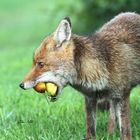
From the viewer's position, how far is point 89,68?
6.87m

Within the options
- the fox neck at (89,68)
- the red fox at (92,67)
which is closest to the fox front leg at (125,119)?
the red fox at (92,67)

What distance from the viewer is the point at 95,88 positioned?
22.5ft

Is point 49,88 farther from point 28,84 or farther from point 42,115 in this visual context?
point 42,115

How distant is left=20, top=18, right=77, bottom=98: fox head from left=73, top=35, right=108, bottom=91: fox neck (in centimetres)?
9

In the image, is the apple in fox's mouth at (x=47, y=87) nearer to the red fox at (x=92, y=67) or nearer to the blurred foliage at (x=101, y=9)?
the red fox at (x=92, y=67)

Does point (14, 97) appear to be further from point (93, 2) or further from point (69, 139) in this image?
point (93, 2)

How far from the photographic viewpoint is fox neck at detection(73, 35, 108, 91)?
684 cm

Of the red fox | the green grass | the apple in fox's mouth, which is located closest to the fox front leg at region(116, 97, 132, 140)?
the red fox

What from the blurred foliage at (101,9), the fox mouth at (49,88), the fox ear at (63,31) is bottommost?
the fox mouth at (49,88)

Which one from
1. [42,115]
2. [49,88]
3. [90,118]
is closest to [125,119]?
[90,118]

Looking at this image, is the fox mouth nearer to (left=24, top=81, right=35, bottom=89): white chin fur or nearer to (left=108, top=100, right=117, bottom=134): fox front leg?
(left=24, top=81, right=35, bottom=89): white chin fur

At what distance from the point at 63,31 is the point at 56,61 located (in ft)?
1.20

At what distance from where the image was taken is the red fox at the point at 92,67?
22.1 feet

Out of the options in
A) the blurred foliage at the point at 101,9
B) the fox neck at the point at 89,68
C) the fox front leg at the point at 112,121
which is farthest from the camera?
the blurred foliage at the point at 101,9
